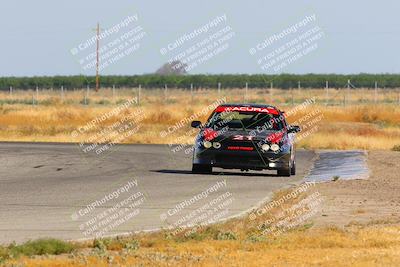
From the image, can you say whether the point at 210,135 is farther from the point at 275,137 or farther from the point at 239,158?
the point at 275,137

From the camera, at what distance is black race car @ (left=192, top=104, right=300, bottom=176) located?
26.0 m

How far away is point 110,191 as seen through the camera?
2223 cm

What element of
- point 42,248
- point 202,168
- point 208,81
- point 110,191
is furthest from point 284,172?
point 208,81

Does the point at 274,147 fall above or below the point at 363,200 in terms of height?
above

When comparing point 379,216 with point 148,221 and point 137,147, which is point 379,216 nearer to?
point 148,221

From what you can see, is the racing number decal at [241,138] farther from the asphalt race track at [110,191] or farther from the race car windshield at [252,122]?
the asphalt race track at [110,191]

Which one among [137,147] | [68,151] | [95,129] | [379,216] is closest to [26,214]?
[379,216]

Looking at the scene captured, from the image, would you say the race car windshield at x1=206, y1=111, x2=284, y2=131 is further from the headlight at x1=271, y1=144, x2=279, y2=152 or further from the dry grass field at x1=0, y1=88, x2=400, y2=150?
the dry grass field at x1=0, y1=88, x2=400, y2=150

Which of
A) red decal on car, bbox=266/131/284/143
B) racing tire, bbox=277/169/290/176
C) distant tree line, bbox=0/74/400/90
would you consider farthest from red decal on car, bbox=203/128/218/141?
distant tree line, bbox=0/74/400/90

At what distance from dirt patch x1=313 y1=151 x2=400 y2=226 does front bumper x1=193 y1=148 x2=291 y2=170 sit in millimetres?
2232

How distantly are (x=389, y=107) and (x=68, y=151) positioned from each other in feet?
106

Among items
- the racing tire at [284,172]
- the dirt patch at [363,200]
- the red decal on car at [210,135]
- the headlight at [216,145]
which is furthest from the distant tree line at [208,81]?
the dirt patch at [363,200]

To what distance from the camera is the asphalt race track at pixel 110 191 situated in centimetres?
1633

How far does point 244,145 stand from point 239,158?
0.31 meters
